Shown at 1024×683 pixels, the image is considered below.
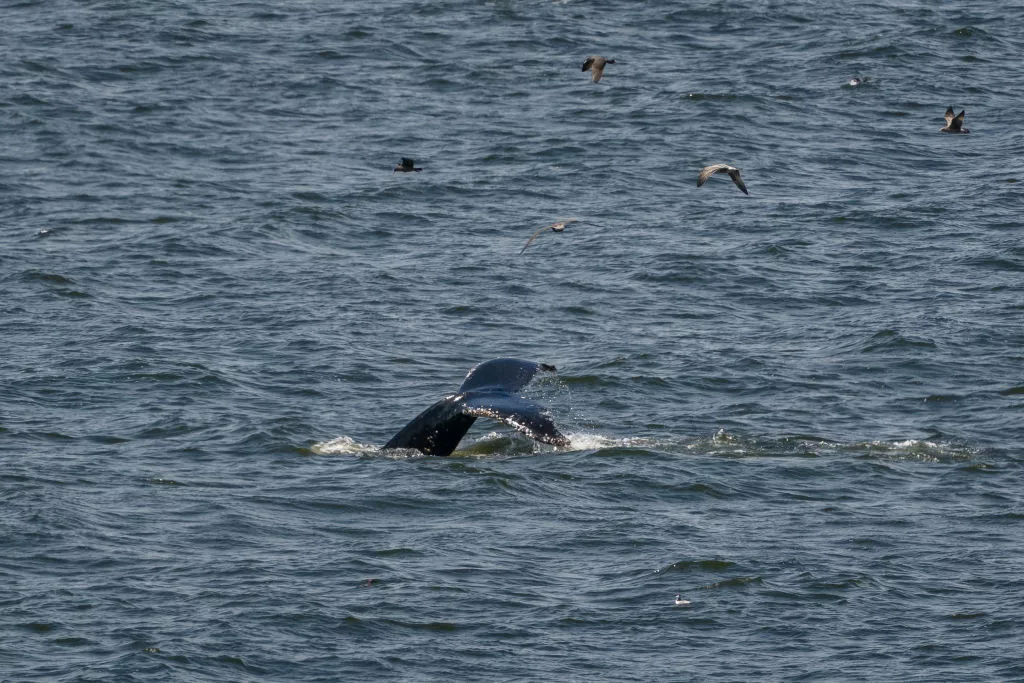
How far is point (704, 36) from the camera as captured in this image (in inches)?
1903

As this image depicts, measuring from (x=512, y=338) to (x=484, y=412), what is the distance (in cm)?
820

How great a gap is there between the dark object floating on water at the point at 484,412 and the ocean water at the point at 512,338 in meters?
0.31

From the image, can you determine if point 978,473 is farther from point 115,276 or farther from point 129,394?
point 115,276

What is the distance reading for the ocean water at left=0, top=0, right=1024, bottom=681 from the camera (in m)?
16.7

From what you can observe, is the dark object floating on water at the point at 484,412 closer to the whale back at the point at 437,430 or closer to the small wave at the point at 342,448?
the whale back at the point at 437,430

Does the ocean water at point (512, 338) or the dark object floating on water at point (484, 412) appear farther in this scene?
the dark object floating on water at point (484, 412)

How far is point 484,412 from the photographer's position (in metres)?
19.1

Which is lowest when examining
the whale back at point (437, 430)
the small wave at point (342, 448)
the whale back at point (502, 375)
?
the small wave at point (342, 448)

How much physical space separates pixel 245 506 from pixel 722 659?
6.10 metres

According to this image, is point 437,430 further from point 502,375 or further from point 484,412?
point 484,412

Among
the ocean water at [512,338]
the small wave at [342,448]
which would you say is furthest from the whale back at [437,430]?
the small wave at [342,448]

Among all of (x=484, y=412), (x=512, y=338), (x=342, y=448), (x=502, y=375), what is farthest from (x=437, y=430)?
Result: (x=512, y=338)

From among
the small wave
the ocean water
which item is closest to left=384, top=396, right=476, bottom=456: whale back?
the ocean water

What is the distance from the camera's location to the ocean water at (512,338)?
16734 millimetres
